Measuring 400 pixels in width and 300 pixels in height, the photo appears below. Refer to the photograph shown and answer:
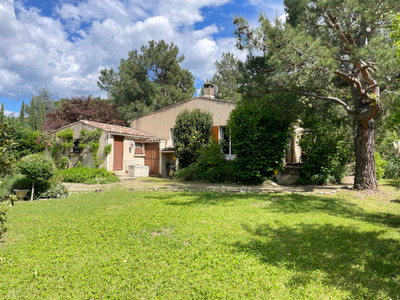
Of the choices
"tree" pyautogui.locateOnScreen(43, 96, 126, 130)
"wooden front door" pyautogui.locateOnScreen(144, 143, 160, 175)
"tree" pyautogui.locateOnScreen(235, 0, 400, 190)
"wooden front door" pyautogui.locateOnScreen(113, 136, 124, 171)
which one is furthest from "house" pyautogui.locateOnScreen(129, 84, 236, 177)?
"tree" pyautogui.locateOnScreen(235, 0, 400, 190)

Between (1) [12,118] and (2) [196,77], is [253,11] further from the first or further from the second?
(2) [196,77]

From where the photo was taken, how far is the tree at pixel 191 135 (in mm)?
15312

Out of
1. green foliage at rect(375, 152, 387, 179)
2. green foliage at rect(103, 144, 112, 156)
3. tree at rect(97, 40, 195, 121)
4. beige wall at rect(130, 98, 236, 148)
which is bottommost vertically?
green foliage at rect(375, 152, 387, 179)

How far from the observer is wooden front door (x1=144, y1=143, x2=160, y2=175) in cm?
1828

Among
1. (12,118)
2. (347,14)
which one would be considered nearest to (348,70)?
(347,14)

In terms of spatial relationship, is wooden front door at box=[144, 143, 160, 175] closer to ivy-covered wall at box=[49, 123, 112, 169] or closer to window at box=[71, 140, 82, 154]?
ivy-covered wall at box=[49, 123, 112, 169]

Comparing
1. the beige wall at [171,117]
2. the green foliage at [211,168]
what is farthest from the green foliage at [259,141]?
the beige wall at [171,117]

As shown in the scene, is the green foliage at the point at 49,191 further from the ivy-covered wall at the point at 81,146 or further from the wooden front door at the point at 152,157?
the wooden front door at the point at 152,157

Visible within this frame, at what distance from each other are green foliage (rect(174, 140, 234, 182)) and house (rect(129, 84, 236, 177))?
7.83 ft

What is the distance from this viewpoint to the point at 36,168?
8.13 m

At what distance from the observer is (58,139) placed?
17.0 metres

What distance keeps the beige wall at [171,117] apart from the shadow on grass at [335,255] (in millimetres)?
12135

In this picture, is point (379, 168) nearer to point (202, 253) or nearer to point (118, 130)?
point (202, 253)

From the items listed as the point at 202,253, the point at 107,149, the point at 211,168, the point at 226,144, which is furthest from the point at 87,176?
the point at 202,253
